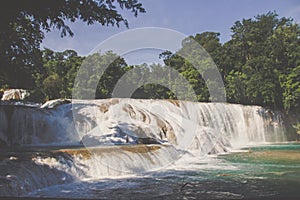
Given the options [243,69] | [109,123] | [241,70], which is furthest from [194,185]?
[241,70]

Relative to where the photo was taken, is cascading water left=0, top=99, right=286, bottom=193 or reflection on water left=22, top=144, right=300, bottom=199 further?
cascading water left=0, top=99, right=286, bottom=193

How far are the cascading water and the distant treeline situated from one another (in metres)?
2.39

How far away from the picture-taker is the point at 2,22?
4.40 m

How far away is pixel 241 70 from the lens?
25250mm

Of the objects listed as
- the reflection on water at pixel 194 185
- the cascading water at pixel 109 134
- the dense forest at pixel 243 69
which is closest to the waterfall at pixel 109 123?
the cascading water at pixel 109 134

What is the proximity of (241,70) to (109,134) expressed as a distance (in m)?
16.9

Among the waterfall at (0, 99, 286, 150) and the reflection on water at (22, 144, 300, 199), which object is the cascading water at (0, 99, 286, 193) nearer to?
the waterfall at (0, 99, 286, 150)

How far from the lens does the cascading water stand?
22.5 ft

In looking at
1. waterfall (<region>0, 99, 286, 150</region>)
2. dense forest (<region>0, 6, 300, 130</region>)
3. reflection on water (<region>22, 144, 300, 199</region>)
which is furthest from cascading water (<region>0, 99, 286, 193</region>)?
dense forest (<region>0, 6, 300, 130</region>)

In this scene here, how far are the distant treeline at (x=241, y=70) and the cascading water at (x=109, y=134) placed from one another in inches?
94.0

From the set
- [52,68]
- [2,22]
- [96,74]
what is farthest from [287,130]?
[52,68]

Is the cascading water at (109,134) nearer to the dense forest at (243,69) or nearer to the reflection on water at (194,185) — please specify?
the reflection on water at (194,185)

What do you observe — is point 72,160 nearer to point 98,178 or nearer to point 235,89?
point 98,178

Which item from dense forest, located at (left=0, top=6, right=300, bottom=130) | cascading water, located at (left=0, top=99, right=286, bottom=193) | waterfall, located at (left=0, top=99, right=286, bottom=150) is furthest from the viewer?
dense forest, located at (left=0, top=6, right=300, bottom=130)
